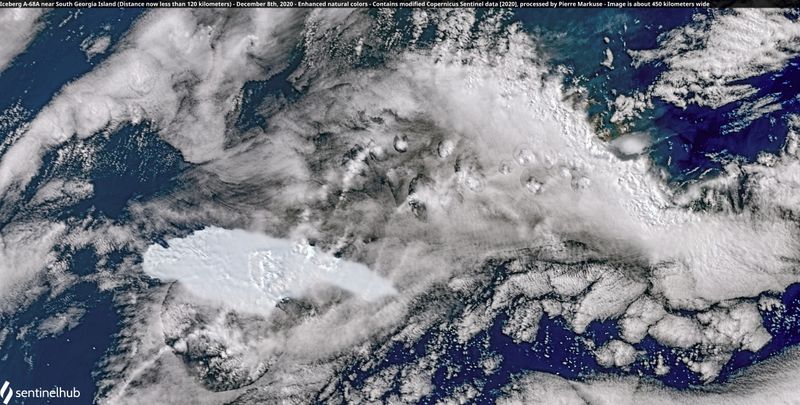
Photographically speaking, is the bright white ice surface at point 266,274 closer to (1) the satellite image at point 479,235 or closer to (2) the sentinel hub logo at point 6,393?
(1) the satellite image at point 479,235

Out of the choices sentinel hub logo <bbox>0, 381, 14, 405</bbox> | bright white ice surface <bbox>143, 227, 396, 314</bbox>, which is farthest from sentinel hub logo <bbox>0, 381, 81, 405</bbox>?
bright white ice surface <bbox>143, 227, 396, 314</bbox>

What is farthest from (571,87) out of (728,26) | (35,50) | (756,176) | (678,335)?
(35,50)

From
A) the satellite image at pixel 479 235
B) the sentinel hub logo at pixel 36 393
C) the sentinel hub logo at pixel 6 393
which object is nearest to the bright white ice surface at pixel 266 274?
the satellite image at pixel 479 235

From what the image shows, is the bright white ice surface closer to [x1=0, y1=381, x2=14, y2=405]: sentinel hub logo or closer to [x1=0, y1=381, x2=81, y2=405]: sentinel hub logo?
[x1=0, y1=381, x2=81, y2=405]: sentinel hub logo

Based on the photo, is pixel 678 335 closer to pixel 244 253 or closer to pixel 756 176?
pixel 756 176

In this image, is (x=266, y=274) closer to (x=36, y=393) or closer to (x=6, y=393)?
(x=36, y=393)

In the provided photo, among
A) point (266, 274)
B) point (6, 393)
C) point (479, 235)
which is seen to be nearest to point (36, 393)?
point (6, 393)
